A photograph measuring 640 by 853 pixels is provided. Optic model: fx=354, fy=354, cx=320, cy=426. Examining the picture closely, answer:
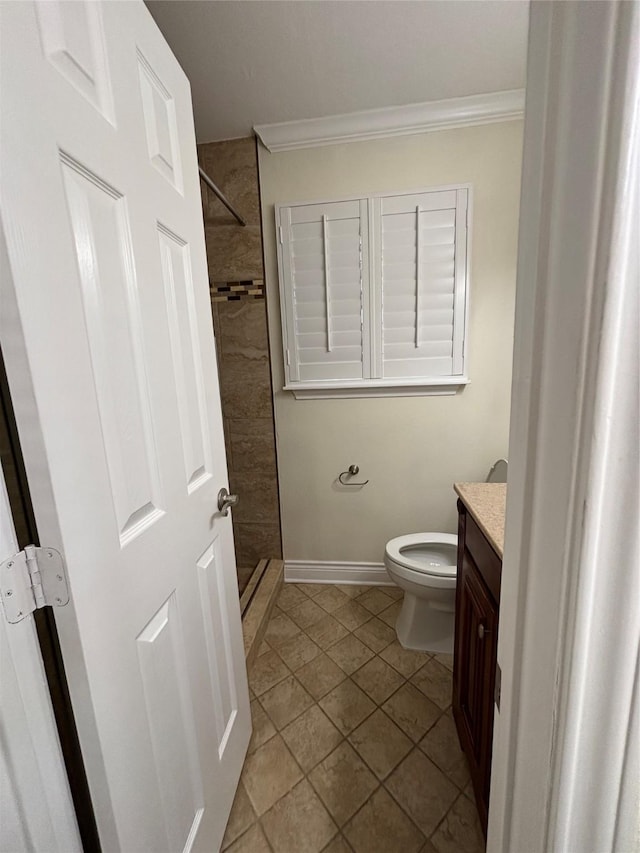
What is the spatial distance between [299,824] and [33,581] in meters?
1.15

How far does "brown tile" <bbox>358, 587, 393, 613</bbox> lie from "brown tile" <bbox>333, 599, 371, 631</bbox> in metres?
0.03

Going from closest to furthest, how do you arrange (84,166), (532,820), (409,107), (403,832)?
1. (532,820)
2. (84,166)
3. (403,832)
4. (409,107)

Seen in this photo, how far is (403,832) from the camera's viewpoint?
102 cm

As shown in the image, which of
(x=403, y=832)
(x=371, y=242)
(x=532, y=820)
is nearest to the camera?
(x=532, y=820)

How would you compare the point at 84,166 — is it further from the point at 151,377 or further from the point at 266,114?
the point at 266,114

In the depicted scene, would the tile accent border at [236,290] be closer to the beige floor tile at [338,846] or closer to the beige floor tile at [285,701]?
the beige floor tile at [285,701]

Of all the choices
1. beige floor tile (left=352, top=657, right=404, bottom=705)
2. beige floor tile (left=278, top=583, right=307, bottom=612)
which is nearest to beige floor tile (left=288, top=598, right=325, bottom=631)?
beige floor tile (left=278, top=583, right=307, bottom=612)

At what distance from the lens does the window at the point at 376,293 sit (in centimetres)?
176

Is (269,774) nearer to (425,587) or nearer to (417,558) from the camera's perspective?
(425,587)

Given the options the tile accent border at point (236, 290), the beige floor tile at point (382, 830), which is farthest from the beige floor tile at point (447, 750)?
the tile accent border at point (236, 290)

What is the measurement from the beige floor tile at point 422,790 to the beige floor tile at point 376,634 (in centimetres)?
48

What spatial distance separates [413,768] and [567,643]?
1.25 meters

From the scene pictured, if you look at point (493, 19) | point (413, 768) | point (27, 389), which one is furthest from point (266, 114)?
point (413, 768)

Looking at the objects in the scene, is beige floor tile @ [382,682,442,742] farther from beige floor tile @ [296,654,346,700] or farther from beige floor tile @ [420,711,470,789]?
beige floor tile @ [296,654,346,700]
